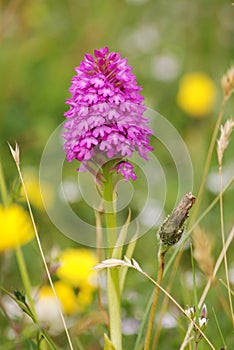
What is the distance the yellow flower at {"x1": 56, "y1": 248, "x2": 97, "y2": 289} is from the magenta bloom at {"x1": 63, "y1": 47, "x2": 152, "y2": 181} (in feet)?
2.22

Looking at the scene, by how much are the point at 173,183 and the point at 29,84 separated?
0.93 metres

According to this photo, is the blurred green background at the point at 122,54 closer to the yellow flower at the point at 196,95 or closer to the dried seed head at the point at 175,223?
the yellow flower at the point at 196,95

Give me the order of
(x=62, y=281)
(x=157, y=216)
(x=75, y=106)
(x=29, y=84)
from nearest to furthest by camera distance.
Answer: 1. (x=75, y=106)
2. (x=62, y=281)
3. (x=157, y=216)
4. (x=29, y=84)

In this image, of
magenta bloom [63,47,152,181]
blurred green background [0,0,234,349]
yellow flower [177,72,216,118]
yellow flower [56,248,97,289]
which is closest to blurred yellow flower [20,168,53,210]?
blurred green background [0,0,234,349]

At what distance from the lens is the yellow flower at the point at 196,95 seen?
3299 millimetres

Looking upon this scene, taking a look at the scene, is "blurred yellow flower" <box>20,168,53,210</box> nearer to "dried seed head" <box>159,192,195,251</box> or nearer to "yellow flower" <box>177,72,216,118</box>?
"yellow flower" <box>177,72,216,118</box>

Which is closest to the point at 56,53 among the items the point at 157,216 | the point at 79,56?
the point at 79,56

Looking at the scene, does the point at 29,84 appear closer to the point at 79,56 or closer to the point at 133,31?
the point at 79,56

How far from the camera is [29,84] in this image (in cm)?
313

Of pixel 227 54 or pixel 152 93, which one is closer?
pixel 152 93

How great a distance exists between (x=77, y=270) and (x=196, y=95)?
166 cm

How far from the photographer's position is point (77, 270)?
1.85 m

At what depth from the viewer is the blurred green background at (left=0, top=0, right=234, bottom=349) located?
268 centimetres

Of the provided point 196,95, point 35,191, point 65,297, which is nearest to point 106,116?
point 65,297
